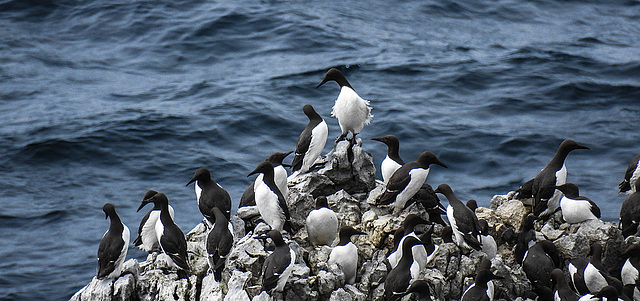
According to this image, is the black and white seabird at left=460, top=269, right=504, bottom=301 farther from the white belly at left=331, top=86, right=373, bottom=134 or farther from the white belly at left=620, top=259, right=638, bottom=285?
the white belly at left=331, top=86, right=373, bottom=134

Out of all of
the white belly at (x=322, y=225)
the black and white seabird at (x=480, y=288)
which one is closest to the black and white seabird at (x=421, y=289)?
the black and white seabird at (x=480, y=288)

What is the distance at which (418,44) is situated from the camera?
24.2m

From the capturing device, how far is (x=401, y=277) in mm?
8906

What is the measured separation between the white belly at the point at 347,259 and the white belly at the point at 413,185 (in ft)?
4.14

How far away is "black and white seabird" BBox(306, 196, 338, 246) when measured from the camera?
9.80 meters

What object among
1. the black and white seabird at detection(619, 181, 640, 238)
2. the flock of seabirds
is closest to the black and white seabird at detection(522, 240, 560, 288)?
the flock of seabirds

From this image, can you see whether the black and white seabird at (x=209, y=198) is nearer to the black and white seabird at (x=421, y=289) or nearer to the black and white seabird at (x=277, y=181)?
the black and white seabird at (x=277, y=181)

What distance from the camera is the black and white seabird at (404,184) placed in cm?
1023

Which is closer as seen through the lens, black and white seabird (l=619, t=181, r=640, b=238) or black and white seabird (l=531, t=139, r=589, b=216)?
black and white seabird (l=619, t=181, r=640, b=238)

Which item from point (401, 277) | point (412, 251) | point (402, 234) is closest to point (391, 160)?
point (402, 234)

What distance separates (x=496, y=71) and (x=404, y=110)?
3398mm

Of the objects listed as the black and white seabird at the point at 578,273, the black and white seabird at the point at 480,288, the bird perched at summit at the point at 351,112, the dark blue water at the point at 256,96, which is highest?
the bird perched at summit at the point at 351,112

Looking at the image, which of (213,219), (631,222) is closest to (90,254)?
(213,219)

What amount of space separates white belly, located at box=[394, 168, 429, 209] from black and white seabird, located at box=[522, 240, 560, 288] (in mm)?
1523
